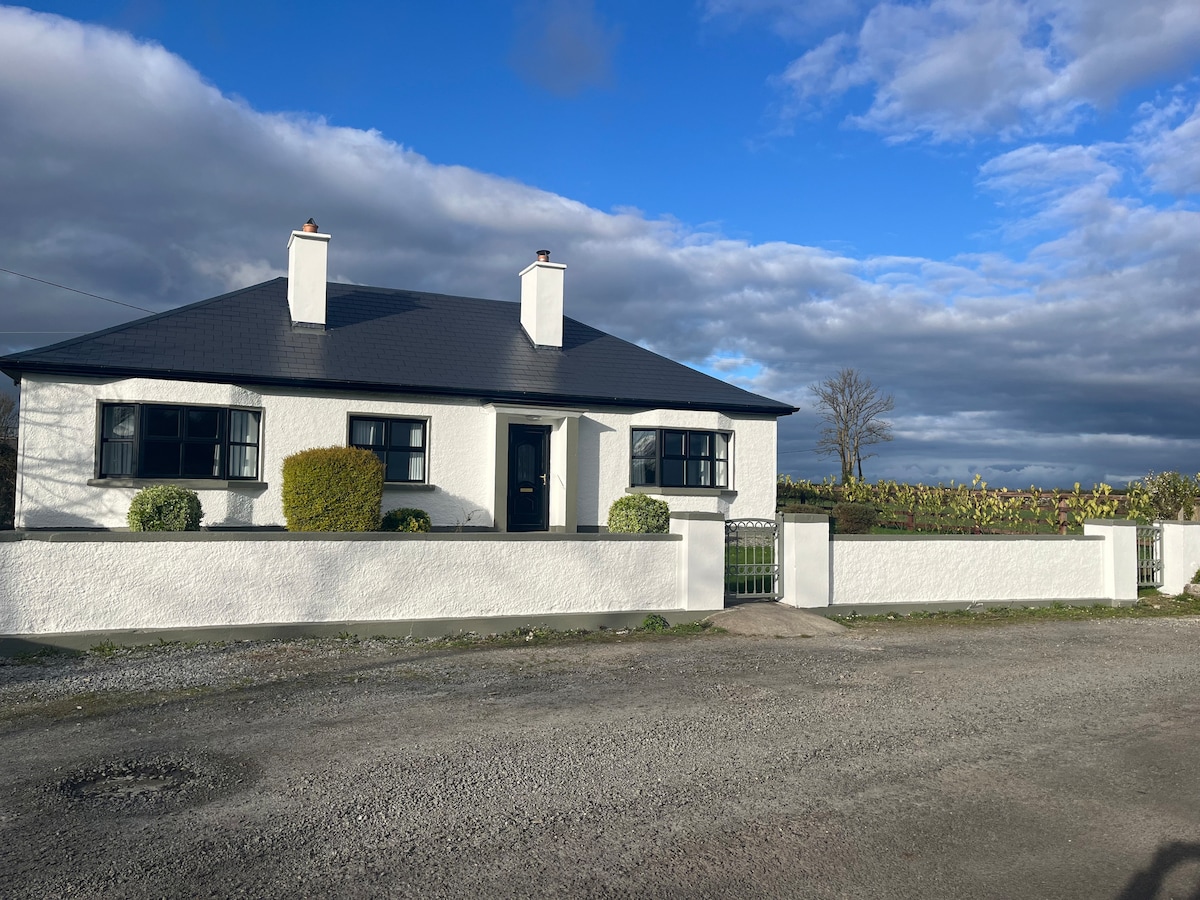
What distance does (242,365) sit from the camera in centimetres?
1700

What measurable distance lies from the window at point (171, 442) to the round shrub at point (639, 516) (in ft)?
22.7

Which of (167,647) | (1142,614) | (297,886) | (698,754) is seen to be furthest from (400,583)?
(1142,614)

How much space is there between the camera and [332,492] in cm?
1423

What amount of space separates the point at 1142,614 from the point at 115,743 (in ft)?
46.6

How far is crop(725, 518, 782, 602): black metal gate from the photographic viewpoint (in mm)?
13172

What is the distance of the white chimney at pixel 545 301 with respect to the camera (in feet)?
69.8

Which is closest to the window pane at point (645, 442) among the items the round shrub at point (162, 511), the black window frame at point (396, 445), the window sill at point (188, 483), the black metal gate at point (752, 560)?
the black window frame at point (396, 445)

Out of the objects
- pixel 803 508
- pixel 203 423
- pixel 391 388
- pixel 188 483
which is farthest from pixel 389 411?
pixel 803 508

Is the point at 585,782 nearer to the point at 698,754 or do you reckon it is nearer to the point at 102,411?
the point at 698,754

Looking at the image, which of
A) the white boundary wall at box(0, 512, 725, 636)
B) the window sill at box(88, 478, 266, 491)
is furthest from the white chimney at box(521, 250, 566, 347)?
the white boundary wall at box(0, 512, 725, 636)

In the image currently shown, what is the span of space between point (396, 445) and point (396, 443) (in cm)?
4

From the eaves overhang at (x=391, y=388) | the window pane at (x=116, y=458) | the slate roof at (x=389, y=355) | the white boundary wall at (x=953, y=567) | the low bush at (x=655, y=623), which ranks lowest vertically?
the low bush at (x=655, y=623)

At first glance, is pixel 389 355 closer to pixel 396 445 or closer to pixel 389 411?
pixel 389 411

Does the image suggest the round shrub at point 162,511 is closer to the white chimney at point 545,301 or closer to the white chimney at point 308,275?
the white chimney at point 308,275
